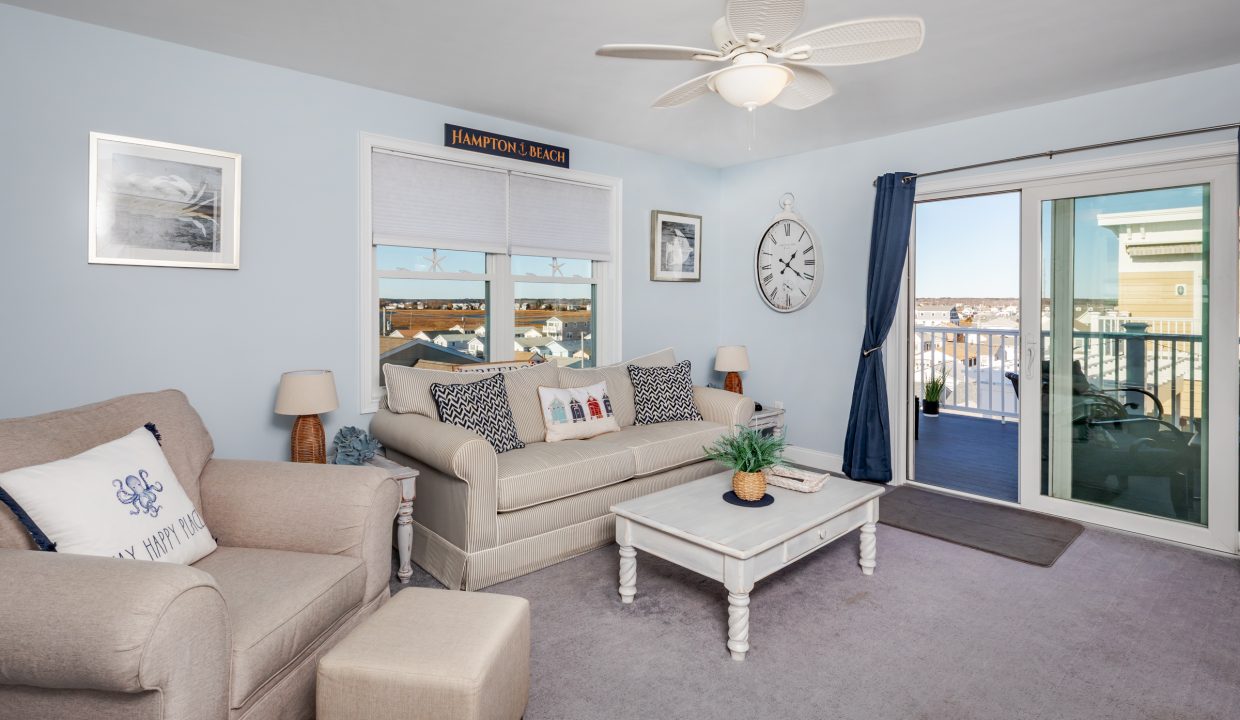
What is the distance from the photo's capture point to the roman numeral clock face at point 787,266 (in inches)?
191

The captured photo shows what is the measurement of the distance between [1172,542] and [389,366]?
433 centimetres

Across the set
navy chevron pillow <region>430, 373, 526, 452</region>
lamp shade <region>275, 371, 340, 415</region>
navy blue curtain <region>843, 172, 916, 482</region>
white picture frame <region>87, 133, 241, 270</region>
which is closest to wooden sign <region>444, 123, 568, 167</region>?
white picture frame <region>87, 133, 241, 270</region>

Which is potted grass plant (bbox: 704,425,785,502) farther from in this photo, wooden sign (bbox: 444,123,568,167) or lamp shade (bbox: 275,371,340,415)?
wooden sign (bbox: 444,123,568,167)

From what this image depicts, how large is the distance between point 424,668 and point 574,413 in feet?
7.39

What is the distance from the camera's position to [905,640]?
92.4 inches

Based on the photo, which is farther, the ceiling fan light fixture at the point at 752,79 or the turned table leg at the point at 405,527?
the turned table leg at the point at 405,527

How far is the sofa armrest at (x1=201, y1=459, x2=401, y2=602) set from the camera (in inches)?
80.5

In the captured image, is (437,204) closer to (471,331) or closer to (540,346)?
(471,331)

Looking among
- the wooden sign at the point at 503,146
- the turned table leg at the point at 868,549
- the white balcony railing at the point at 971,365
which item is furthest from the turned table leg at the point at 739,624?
the white balcony railing at the point at 971,365

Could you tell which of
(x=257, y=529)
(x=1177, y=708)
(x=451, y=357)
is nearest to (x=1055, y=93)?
(x=1177, y=708)

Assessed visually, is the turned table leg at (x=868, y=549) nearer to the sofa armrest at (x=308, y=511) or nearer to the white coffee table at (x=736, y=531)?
the white coffee table at (x=736, y=531)

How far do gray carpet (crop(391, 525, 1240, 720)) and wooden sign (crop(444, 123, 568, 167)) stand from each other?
2505 millimetres

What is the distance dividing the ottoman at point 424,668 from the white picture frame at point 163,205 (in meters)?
2.21

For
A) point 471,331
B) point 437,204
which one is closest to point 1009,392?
point 471,331
